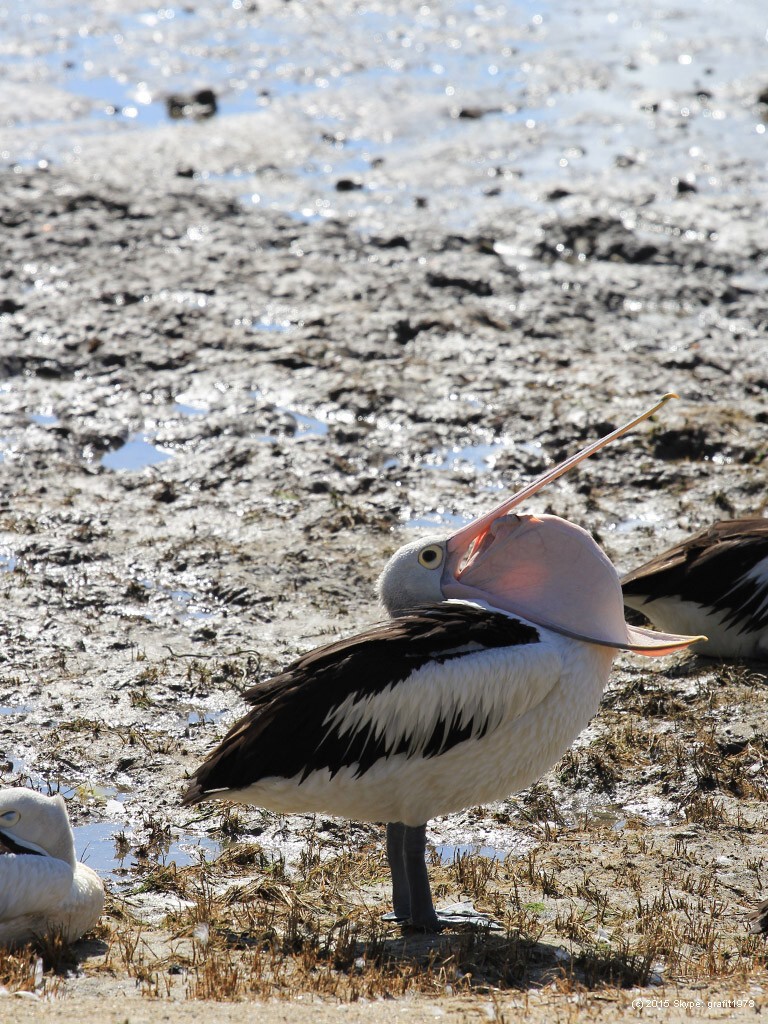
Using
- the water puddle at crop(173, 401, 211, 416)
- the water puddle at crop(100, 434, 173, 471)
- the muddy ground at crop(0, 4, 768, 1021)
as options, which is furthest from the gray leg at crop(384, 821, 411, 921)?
the water puddle at crop(173, 401, 211, 416)

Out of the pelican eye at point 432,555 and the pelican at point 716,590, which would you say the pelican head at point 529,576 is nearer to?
the pelican eye at point 432,555

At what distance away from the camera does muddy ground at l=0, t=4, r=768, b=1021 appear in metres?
4.59

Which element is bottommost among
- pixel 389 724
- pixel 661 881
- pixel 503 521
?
pixel 661 881

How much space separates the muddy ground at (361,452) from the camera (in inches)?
181

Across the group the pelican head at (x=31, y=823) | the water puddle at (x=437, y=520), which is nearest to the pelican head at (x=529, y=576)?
the pelican head at (x=31, y=823)

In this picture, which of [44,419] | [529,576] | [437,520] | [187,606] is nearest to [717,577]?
[437,520]

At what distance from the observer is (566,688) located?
4.58 metres

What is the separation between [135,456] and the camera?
8.54 metres

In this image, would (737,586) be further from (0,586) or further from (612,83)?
(612,83)

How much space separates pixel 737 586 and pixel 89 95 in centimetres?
1266

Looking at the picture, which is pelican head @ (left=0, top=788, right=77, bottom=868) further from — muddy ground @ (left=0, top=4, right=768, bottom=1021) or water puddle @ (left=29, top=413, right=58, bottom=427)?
water puddle @ (left=29, top=413, right=58, bottom=427)

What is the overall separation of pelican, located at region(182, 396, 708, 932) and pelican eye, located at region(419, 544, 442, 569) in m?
0.20

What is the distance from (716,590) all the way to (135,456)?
12.0ft

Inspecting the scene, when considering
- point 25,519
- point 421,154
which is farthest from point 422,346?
point 421,154
